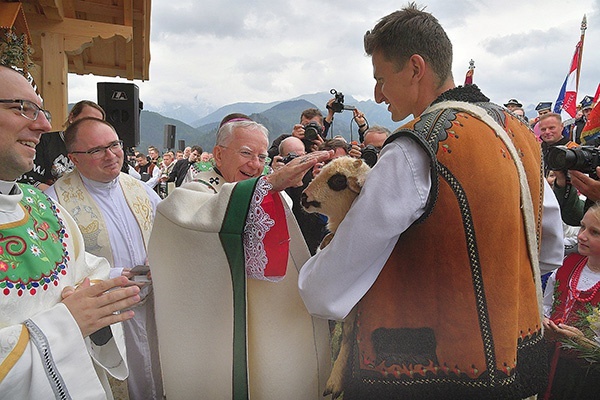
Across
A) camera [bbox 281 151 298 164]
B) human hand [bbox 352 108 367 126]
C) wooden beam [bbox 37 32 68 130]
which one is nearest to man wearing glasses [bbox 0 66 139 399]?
camera [bbox 281 151 298 164]

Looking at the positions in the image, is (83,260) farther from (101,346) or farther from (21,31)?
(21,31)

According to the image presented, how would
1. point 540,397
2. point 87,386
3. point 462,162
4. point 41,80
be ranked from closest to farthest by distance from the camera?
1. point 462,162
2. point 87,386
3. point 540,397
4. point 41,80

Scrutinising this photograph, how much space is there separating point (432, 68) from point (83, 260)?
1.67m

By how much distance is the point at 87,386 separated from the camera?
5.01 ft

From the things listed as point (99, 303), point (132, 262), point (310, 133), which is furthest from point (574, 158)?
point (310, 133)

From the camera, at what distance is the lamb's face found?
5.66 ft

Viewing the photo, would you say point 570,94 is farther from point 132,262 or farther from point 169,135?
point 169,135

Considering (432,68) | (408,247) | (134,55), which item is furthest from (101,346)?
(134,55)

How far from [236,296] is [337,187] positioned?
683 mm

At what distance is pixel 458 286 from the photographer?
1.41 meters

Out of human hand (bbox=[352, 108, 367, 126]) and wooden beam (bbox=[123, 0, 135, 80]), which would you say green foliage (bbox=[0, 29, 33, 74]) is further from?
human hand (bbox=[352, 108, 367, 126])

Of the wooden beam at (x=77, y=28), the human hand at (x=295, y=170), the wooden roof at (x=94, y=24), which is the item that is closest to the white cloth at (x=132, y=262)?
the human hand at (x=295, y=170)

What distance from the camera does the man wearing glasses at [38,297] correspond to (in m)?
1.40

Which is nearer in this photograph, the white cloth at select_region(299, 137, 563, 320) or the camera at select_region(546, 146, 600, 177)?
the white cloth at select_region(299, 137, 563, 320)
